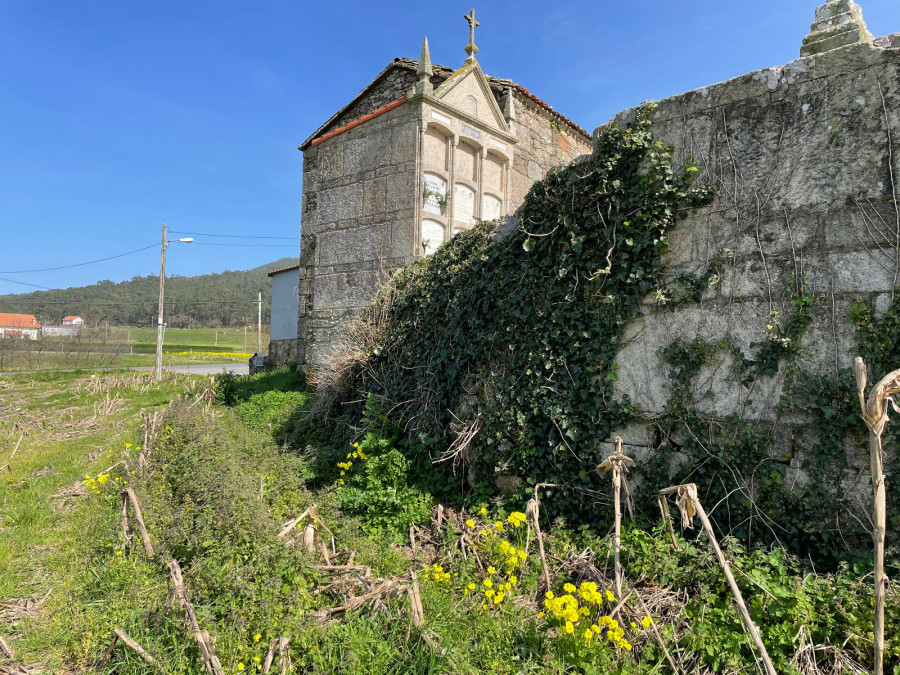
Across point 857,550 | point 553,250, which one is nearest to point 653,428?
point 857,550

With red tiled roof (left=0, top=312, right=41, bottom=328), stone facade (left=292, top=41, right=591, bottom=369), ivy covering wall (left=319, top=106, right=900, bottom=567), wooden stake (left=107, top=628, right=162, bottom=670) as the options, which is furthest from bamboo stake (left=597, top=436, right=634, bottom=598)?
red tiled roof (left=0, top=312, right=41, bottom=328)

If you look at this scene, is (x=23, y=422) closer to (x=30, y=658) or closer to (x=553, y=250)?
(x=30, y=658)

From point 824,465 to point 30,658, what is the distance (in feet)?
17.3

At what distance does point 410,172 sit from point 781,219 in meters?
5.50

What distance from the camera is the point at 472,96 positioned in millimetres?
8492

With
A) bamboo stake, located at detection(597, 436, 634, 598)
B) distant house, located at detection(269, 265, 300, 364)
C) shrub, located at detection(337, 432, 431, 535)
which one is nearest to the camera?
bamboo stake, located at detection(597, 436, 634, 598)

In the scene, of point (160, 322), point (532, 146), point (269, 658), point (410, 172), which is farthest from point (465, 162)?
point (160, 322)

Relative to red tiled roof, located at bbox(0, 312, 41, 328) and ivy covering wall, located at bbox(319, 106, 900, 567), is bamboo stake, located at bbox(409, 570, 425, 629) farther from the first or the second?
red tiled roof, located at bbox(0, 312, 41, 328)

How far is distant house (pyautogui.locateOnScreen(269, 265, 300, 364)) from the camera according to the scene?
44.7ft

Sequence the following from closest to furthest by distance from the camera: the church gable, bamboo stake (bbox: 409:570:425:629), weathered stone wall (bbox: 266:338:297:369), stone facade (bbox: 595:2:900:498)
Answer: bamboo stake (bbox: 409:570:425:629) → stone facade (bbox: 595:2:900:498) → the church gable → weathered stone wall (bbox: 266:338:297:369)

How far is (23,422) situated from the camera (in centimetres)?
1129

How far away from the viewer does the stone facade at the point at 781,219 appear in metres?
3.28

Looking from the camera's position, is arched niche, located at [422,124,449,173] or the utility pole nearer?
arched niche, located at [422,124,449,173]

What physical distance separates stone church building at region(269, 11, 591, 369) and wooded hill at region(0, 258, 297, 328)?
162ft
